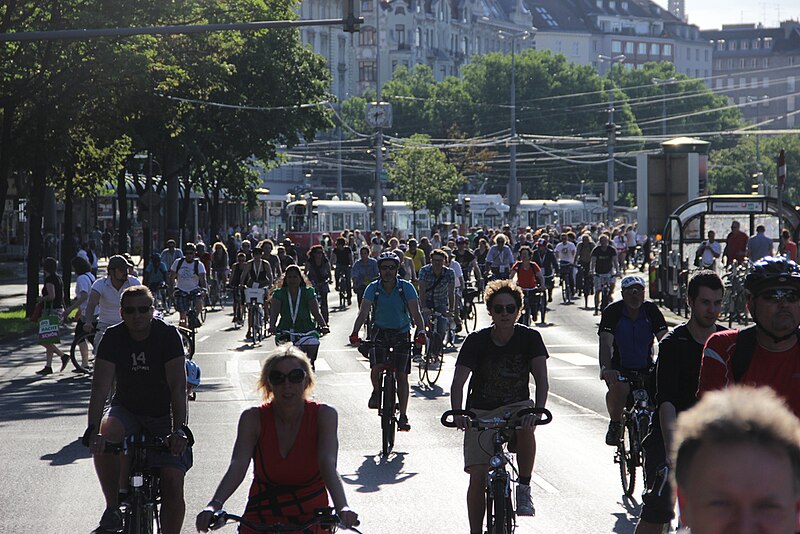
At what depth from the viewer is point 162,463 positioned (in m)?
7.75

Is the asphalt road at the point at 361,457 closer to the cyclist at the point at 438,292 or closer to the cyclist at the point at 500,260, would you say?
the cyclist at the point at 438,292

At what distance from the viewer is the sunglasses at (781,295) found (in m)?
5.56

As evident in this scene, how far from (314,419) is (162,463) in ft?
6.22

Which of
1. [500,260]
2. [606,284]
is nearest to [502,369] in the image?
[500,260]

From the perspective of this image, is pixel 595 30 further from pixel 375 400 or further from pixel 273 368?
pixel 273 368

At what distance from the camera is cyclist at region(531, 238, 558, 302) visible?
34.1m

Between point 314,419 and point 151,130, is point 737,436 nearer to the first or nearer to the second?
point 314,419

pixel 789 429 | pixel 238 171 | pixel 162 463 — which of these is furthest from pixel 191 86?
pixel 789 429

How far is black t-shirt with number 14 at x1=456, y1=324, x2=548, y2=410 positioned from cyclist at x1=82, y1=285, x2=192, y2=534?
5.26ft

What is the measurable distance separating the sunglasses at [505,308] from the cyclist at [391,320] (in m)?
5.23

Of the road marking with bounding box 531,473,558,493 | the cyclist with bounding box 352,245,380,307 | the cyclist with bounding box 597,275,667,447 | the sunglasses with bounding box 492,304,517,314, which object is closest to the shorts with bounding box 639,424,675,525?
the sunglasses with bounding box 492,304,517,314

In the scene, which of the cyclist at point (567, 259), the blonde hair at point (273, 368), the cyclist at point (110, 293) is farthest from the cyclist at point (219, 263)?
the blonde hair at point (273, 368)

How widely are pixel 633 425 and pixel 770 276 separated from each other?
486cm

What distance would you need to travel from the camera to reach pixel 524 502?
8172mm
